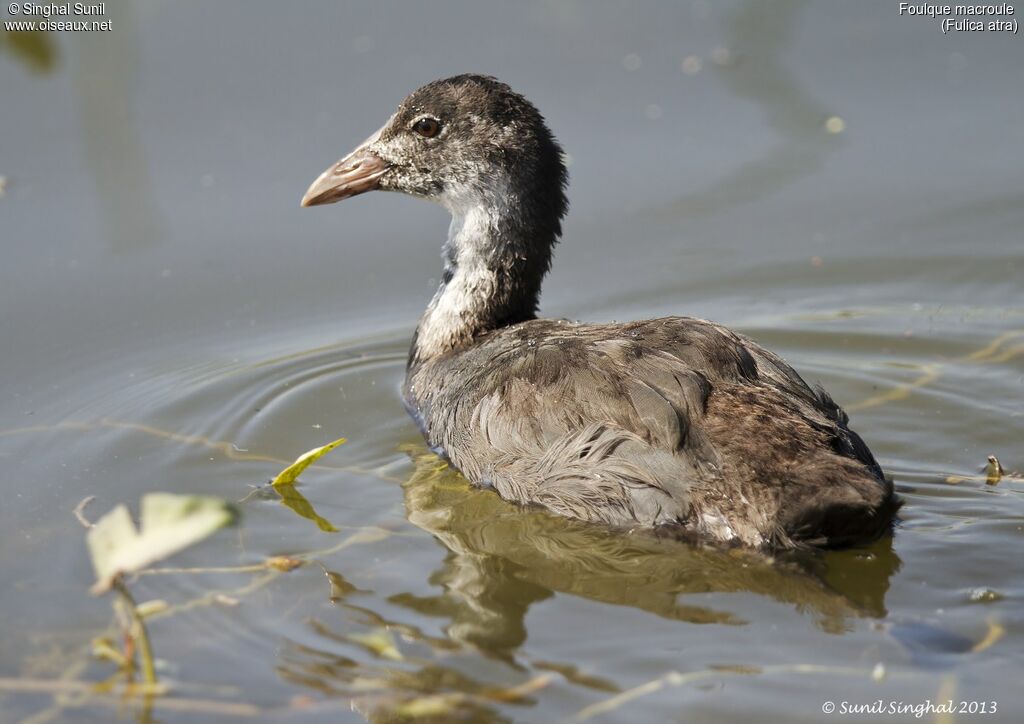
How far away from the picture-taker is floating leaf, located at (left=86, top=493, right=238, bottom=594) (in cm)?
401

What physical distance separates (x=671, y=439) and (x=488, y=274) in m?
1.91

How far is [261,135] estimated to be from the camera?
8.51 meters

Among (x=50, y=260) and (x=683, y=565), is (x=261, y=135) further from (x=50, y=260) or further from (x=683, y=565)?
(x=683, y=565)

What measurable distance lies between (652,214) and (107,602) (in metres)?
4.15

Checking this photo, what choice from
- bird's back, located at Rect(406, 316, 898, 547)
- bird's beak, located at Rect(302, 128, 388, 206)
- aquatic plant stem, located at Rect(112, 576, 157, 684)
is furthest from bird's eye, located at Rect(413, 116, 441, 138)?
aquatic plant stem, located at Rect(112, 576, 157, 684)

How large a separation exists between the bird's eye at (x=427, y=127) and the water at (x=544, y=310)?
3.70 feet

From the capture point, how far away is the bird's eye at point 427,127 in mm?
Answer: 6816

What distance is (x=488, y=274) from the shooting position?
6758 mm

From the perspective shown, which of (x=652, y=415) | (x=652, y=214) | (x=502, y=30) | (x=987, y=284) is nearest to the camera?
(x=652, y=415)

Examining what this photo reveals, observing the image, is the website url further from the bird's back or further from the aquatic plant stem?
the aquatic plant stem

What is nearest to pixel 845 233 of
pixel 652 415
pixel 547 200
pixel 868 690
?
pixel 547 200

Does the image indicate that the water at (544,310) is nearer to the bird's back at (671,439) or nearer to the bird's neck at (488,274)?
the bird's back at (671,439)

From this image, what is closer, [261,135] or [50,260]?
[50,260]

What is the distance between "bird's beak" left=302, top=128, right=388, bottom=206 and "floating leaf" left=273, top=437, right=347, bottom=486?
5.16ft
